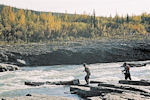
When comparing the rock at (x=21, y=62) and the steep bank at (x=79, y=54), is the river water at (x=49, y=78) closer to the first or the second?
the rock at (x=21, y=62)

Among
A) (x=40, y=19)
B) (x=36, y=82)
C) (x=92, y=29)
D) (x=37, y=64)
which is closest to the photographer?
(x=36, y=82)

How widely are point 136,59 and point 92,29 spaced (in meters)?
63.3

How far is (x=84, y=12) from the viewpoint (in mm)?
183875

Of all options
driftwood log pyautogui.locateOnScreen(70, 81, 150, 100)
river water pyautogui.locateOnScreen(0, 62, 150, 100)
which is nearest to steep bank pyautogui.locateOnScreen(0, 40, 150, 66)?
river water pyautogui.locateOnScreen(0, 62, 150, 100)

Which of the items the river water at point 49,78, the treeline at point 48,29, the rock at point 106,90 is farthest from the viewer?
the treeline at point 48,29

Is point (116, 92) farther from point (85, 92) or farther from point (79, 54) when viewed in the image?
point (79, 54)

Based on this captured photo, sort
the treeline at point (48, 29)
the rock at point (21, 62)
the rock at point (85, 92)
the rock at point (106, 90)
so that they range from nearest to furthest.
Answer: the rock at point (106, 90) < the rock at point (85, 92) < the rock at point (21, 62) < the treeline at point (48, 29)

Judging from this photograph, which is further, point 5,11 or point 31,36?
point 5,11

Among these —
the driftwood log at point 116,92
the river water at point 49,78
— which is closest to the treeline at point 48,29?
the river water at point 49,78

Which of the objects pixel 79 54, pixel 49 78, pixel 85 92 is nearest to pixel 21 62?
pixel 79 54

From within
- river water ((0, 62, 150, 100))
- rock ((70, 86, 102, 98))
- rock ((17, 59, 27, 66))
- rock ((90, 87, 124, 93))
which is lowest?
rock ((17, 59, 27, 66))

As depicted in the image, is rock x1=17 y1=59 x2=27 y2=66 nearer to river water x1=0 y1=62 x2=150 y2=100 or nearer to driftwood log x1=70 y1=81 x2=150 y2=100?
river water x1=0 y1=62 x2=150 y2=100

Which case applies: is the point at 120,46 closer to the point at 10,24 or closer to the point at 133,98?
the point at 133,98

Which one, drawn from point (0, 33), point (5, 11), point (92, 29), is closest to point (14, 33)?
point (0, 33)
